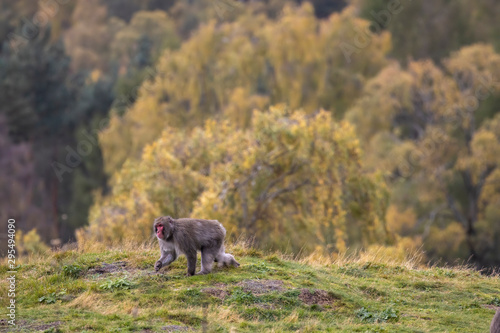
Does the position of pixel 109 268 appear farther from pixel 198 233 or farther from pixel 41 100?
pixel 41 100

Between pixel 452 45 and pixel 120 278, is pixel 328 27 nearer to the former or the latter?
pixel 452 45

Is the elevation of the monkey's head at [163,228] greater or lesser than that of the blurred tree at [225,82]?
lesser

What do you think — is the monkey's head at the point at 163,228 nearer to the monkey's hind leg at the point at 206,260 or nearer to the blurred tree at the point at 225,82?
the monkey's hind leg at the point at 206,260

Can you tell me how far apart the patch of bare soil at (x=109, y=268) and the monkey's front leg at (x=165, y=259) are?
3.14ft

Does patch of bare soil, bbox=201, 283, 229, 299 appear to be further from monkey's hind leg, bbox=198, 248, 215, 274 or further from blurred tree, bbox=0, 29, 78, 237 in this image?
blurred tree, bbox=0, 29, 78, 237

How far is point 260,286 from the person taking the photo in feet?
36.5

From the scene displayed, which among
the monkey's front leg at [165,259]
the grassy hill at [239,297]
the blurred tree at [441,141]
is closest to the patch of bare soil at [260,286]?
the grassy hill at [239,297]

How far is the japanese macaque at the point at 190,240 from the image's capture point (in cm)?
1105

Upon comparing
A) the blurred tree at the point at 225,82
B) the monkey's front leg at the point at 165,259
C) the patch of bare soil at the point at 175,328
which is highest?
the blurred tree at the point at 225,82

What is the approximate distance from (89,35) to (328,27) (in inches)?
1632

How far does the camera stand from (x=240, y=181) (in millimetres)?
25922

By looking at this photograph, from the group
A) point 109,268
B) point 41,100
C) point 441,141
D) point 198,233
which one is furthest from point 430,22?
point 109,268

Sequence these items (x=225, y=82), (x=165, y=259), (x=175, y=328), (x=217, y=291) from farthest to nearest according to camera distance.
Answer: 1. (x=225, y=82)
2. (x=165, y=259)
3. (x=217, y=291)
4. (x=175, y=328)

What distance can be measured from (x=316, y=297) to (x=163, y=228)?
283 cm
